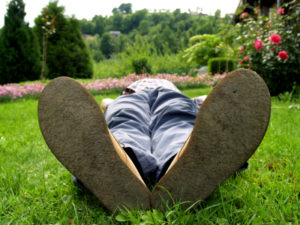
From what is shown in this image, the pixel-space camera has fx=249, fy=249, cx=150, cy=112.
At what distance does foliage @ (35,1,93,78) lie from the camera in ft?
32.8

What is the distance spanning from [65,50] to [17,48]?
2188 mm

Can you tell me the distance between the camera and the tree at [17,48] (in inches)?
310

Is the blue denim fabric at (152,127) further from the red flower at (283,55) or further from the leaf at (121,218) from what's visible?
the red flower at (283,55)

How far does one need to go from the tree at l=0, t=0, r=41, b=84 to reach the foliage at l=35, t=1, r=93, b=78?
4.75 feet

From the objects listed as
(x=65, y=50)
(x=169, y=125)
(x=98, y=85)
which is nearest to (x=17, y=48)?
(x=65, y=50)

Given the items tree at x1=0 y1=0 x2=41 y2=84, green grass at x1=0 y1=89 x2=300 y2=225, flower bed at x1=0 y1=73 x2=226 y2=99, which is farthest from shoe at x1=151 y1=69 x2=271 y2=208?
tree at x1=0 y1=0 x2=41 y2=84

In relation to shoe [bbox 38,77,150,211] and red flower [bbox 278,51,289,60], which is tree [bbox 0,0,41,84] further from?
shoe [bbox 38,77,150,211]

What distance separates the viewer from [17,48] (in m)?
8.07

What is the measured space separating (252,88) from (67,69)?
10.2 m

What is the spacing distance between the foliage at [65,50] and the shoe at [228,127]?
9.97 meters

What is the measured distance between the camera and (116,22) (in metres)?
44.6

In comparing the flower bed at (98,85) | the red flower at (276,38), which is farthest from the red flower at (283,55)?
the flower bed at (98,85)

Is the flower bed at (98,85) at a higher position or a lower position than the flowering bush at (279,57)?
lower

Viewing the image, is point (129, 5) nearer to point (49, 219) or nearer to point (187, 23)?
point (187, 23)
